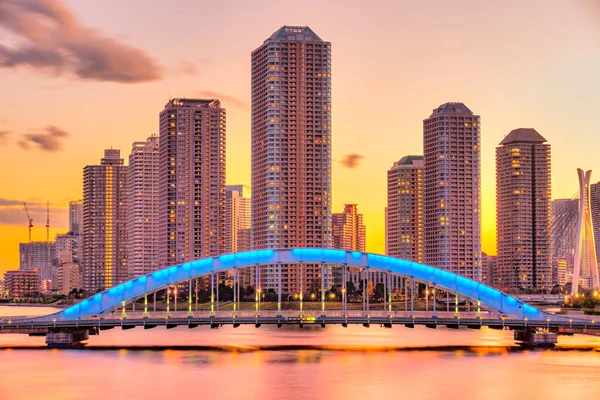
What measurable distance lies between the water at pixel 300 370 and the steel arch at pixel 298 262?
4.80 m

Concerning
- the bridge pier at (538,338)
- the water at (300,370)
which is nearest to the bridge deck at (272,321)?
the bridge pier at (538,338)

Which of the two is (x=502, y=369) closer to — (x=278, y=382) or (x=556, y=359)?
(x=556, y=359)

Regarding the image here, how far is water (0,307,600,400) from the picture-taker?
237 feet

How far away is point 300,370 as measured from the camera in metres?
83.9

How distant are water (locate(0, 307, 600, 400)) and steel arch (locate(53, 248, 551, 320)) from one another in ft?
15.8

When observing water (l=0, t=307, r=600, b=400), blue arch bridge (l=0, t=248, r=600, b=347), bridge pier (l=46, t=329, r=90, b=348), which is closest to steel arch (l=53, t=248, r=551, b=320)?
blue arch bridge (l=0, t=248, r=600, b=347)

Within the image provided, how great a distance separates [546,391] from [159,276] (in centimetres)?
4582

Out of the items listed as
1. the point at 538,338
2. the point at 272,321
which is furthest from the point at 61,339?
the point at 538,338

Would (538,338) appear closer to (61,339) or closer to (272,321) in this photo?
(272,321)

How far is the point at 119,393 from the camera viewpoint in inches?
2825

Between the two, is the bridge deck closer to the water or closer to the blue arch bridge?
the blue arch bridge

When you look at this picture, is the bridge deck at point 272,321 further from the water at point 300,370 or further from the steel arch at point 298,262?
the steel arch at point 298,262

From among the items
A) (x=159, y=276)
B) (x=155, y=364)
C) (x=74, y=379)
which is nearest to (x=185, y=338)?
(x=159, y=276)

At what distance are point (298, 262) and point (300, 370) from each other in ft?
77.2
